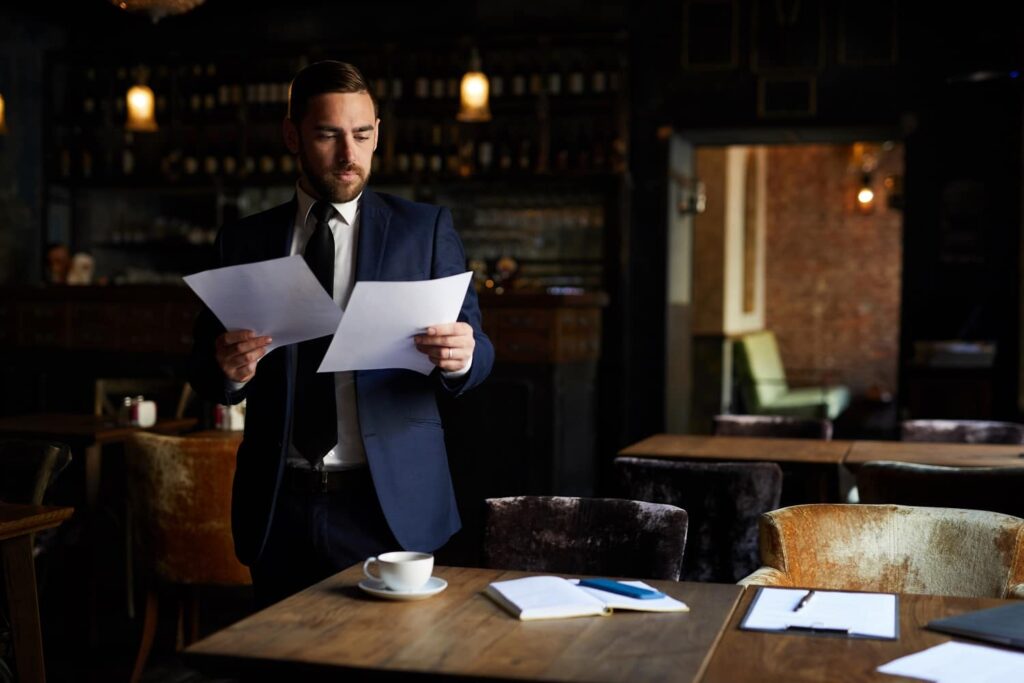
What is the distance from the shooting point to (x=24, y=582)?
2639 millimetres

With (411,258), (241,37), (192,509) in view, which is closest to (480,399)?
(192,509)

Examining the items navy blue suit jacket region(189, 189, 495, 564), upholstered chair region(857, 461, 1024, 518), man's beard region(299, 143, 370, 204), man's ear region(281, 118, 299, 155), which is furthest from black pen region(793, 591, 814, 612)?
upholstered chair region(857, 461, 1024, 518)

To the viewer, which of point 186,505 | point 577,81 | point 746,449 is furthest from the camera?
point 577,81

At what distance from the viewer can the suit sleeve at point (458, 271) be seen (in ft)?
7.24

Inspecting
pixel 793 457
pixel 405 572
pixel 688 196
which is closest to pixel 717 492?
pixel 793 457

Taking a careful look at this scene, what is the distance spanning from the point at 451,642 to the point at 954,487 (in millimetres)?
1995

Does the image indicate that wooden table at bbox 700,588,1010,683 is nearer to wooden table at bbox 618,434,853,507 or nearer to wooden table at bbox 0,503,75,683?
wooden table at bbox 0,503,75,683

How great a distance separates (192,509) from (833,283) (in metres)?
9.23

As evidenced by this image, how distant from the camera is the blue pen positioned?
1826 mm

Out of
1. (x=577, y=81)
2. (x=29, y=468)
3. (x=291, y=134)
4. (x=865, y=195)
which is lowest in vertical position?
(x=29, y=468)

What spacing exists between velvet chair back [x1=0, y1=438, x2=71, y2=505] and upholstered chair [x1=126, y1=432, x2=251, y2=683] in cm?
65

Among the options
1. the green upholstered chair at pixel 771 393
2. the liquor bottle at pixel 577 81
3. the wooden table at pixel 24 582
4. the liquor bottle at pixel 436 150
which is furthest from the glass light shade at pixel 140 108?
the wooden table at pixel 24 582

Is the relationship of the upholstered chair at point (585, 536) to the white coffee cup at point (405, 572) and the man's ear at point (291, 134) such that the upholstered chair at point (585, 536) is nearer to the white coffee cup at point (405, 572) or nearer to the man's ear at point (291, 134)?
the white coffee cup at point (405, 572)

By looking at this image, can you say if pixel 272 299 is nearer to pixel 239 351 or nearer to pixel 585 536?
pixel 239 351
